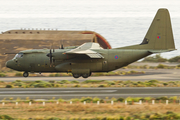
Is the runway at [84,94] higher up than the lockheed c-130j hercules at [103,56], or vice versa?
the lockheed c-130j hercules at [103,56]

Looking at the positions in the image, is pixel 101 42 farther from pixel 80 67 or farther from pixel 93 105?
pixel 93 105

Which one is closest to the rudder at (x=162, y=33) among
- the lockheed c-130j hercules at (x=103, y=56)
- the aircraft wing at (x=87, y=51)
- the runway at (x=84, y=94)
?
the lockheed c-130j hercules at (x=103, y=56)

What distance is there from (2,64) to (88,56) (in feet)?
92.2

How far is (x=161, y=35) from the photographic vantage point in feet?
128

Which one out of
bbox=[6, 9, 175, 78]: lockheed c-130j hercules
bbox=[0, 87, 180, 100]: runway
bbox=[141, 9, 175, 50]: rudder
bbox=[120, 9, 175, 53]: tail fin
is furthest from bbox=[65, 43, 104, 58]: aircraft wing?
bbox=[141, 9, 175, 50]: rudder

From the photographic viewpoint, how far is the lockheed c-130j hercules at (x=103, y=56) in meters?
38.2

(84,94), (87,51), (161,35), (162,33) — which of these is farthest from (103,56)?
(84,94)

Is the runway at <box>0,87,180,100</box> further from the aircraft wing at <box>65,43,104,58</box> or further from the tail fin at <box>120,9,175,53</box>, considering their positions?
the tail fin at <box>120,9,175,53</box>

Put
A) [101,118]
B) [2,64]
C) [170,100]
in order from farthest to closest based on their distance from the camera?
[2,64], [170,100], [101,118]

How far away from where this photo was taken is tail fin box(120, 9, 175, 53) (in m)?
39.0

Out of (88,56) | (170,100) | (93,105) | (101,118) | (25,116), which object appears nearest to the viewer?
(101,118)

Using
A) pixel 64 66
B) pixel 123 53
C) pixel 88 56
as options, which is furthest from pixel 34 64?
pixel 123 53

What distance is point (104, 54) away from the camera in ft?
127

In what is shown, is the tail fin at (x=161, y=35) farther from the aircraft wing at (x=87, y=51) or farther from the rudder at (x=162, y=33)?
the aircraft wing at (x=87, y=51)
